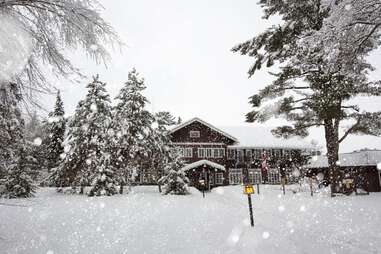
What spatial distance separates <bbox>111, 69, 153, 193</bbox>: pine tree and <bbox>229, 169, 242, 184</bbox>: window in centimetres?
1567

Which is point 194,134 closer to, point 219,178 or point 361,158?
point 219,178

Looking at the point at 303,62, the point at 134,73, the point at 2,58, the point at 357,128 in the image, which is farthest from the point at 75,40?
the point at 134,73

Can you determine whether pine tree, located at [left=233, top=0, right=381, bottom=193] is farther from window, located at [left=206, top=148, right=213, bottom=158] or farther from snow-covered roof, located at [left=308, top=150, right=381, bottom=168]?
window, located at [left=206, top=148, right=213, bottom=158]

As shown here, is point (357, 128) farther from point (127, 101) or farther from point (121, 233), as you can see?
point (127, 101)

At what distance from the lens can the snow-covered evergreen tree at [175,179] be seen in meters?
25.7

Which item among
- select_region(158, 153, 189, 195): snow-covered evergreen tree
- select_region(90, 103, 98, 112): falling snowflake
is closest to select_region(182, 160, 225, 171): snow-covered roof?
select_region(158, 153, 189, 195): snow-covered evergreen tree

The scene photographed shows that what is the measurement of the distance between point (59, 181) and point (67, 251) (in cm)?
2392

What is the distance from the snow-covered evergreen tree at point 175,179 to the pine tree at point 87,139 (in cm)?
570

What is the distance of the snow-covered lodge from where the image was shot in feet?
125

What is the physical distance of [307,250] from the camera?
625 cm

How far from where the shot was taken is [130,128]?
1061 inches

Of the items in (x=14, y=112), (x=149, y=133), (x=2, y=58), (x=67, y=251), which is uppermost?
(x=149, y=133)

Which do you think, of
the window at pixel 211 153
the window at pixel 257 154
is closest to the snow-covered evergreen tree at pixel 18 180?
the window at pixel 211 153

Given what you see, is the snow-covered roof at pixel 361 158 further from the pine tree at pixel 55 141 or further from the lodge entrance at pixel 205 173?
the pine tree at pixel 55 141
